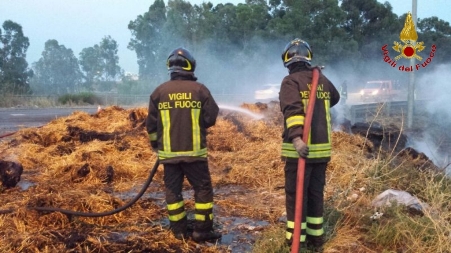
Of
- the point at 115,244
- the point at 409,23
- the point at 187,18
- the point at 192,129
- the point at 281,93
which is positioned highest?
the point at 187,18

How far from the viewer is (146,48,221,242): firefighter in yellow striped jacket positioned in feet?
14.3

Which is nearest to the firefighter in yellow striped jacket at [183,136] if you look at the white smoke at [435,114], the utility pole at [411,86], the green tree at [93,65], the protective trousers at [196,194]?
the protective trousers at [196,194]

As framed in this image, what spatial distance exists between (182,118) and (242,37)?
3079 cm

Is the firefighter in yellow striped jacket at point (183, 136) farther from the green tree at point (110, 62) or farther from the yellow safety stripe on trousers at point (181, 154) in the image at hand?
the green tree at point (110, 62)

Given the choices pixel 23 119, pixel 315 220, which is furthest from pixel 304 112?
pixel 23 119

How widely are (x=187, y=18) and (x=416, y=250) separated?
34.0 meters

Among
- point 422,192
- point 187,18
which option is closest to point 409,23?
point 422,192

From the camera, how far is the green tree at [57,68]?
6438cm

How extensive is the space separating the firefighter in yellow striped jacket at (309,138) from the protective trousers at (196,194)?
83cm

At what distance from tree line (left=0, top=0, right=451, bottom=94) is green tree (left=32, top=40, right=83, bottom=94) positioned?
26.6m

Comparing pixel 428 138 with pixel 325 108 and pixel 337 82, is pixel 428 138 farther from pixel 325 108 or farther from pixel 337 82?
pixel 337 82

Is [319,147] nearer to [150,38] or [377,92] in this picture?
[377,92]

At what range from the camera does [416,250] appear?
4.07m

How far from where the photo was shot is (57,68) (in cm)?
6512
